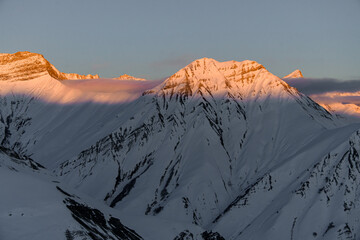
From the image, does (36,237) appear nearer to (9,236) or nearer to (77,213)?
(9,236)

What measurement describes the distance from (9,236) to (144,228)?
59306 mm

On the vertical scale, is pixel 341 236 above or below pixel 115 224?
below

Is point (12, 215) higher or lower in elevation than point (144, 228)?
higher

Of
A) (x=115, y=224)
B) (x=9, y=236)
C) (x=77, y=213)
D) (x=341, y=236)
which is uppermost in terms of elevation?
(x=9, y=236)

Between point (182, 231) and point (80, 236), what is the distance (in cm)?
5667

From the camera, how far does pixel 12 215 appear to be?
193 feet

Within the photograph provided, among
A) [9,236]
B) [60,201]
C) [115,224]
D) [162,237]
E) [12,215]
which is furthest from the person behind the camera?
[162,237]

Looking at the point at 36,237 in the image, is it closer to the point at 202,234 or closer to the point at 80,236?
the point at 80,236

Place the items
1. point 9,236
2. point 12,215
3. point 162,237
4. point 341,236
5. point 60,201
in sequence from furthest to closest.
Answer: point 341,236 < point 162,237 < point 60,201 < point 12,215 < point 9,236

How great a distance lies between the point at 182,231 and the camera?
115062mm

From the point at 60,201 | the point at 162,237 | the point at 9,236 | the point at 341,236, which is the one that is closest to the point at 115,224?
the point at 162,237

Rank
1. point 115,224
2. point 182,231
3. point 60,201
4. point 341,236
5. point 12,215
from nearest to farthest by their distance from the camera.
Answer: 1. point 12,215
2. point 60,201
3. point 115,224
4. point 182,231
5. point 341,236

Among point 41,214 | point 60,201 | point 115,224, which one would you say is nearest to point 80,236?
point 41,214

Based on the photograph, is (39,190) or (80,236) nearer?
(80,236)
